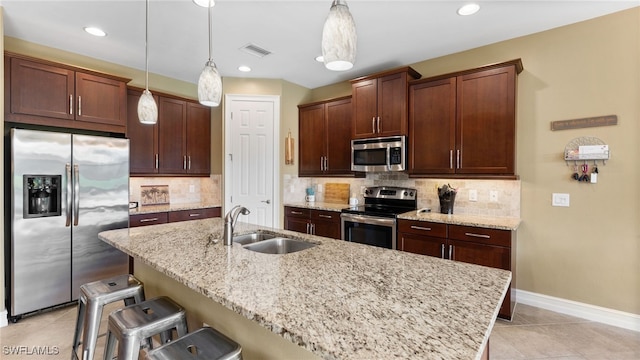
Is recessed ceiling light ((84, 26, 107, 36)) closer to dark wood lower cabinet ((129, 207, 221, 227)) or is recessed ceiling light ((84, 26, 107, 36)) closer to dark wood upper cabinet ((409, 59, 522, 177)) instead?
dark wood lower cabinet ((129, 207, 221, 227))

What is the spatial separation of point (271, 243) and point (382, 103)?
89.5 inches

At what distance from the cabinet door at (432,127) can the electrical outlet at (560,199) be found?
0.93m

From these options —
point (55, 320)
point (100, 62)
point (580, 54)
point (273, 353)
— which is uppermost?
point (100, 62)

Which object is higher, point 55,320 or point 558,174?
point 558,174

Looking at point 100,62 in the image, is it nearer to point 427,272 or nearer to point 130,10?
point 130,10

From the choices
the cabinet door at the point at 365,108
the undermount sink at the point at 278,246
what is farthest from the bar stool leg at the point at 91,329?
the cabinet door at the point at 365,108

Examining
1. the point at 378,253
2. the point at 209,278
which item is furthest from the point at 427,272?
the point at 209,278

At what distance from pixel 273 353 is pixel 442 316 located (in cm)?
76

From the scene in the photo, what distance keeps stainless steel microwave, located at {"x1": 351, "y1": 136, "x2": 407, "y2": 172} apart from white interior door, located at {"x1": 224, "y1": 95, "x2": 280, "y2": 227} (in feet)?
3.97

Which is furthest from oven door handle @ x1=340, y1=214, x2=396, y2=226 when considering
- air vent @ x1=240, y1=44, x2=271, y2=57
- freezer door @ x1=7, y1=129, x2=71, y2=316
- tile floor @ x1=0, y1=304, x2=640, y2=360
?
freezer door @ x1=7, y1=129, x2=71, y2=316

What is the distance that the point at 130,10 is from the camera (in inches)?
99.0

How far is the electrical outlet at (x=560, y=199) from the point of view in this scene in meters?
2.77

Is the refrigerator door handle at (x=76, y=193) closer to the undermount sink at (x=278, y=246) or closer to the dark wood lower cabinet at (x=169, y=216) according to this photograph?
the dark wood lower cabinet at (x=169, y=216)

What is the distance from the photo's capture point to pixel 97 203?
3.02 m
